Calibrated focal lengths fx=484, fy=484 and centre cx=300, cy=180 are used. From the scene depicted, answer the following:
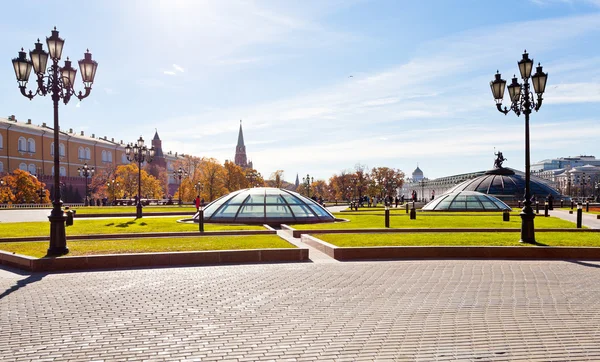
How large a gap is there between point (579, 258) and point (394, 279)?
20.1 feet

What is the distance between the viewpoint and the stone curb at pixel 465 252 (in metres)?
12.4

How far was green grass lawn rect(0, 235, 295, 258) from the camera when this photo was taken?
12.4 m

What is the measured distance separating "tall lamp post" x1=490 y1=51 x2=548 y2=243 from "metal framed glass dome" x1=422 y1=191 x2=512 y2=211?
26507mm

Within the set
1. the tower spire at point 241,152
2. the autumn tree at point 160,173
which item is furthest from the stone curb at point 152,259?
the tower spire at point 241,152

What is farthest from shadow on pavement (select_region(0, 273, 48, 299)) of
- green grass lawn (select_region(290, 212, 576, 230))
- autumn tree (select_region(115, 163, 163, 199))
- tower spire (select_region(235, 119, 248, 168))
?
tower spire (select_region(235, 119, 248, 168))

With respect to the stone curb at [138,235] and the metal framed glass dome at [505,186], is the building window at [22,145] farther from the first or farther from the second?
the stone curb at [138,235]

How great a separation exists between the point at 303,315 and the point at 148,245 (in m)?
7.96

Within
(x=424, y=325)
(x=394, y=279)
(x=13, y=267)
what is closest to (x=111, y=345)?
(x=424, y=325)

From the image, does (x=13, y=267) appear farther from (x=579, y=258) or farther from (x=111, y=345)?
(x=579, y=258)

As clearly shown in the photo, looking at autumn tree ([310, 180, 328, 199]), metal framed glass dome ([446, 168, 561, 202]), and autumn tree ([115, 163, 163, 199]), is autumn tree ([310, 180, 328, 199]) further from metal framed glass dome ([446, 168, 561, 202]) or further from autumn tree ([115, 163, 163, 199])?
metal framed glass dome ([446, 168, 561, 202])

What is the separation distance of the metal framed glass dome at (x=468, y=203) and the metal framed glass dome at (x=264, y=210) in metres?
18.7

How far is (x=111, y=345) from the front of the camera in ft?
17.9

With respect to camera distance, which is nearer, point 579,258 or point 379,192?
point 579,258

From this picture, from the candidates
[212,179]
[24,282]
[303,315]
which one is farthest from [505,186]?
[24,282]
